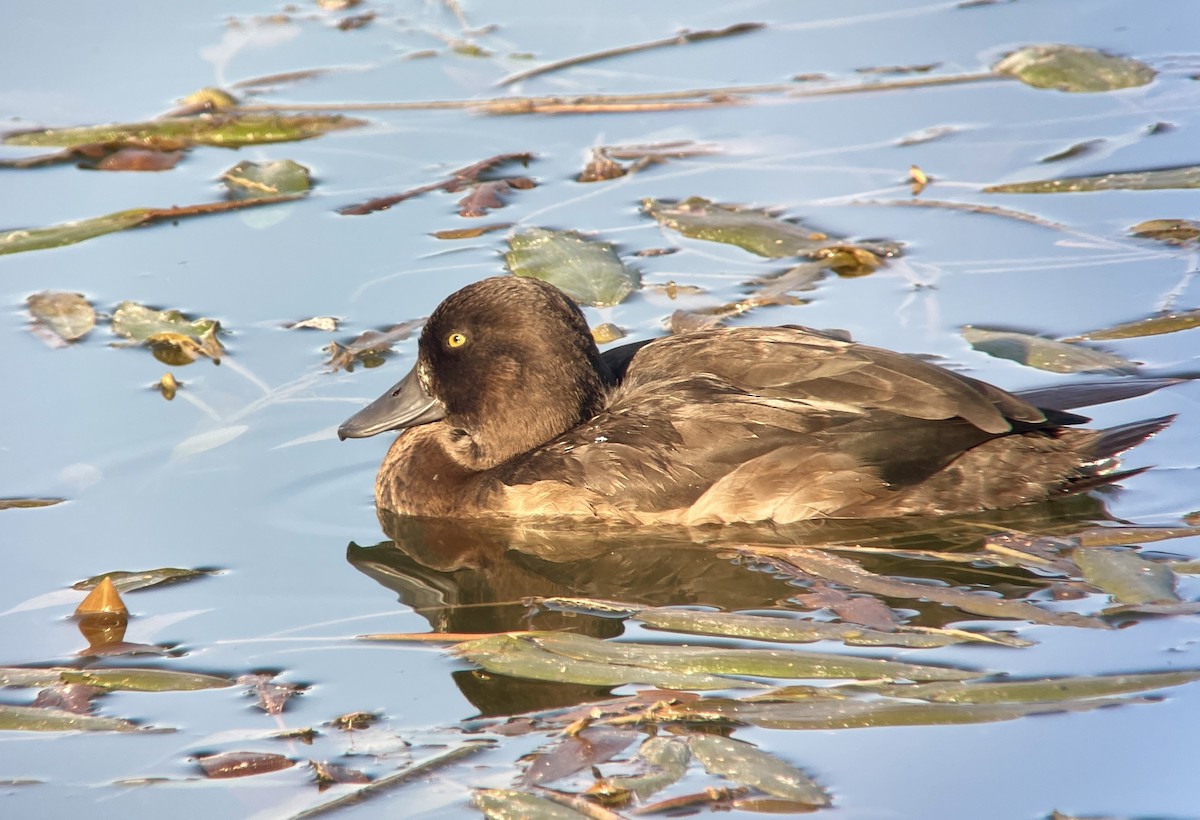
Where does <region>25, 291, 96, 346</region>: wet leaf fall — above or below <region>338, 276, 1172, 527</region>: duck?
above

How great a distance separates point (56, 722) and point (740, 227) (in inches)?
198

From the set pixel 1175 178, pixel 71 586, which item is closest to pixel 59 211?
pixel 71 586

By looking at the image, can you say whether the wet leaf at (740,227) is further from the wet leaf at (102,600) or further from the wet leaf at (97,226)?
the wet leaf at (102,600)

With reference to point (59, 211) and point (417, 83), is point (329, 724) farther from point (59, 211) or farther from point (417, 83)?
point (417, 83)

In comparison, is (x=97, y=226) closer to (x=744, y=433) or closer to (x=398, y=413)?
(x=398, y=413)

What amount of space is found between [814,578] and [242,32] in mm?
7932

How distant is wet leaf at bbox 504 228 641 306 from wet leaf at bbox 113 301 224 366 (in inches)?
63.7

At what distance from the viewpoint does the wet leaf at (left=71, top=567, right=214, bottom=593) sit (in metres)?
6.11

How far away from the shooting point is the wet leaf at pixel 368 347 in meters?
7.97

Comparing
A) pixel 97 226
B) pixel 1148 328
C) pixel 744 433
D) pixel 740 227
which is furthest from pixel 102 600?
pixel 1148 328

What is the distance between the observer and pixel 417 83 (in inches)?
444

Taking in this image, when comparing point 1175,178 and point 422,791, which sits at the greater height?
point 1175,178

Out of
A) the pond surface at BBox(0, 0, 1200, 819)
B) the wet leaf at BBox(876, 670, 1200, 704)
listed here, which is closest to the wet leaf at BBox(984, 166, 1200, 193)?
the pond surface at BBox(0, 0, 1200, 819)

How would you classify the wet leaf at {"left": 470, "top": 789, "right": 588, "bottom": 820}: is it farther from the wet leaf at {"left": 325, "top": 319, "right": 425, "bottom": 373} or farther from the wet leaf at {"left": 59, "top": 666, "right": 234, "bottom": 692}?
the wet leaf at {"left": 325, "top": 319, "right": 425, "bottom": 373}
